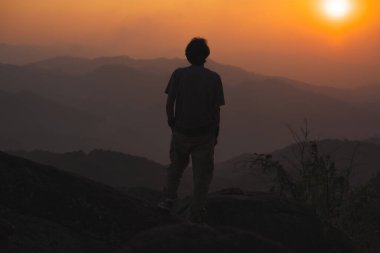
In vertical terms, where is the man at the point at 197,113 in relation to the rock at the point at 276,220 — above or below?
above

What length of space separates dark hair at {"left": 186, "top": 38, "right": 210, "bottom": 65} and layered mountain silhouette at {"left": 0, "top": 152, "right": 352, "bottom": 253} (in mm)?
1604

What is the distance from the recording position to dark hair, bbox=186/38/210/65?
18.5ft

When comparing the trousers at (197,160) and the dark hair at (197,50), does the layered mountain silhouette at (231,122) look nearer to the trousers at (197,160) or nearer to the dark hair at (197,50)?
the trousers at (197,160)

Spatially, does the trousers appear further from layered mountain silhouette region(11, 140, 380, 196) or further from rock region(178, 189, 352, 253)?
layered mountain silhouette region(11, 140, 380, 196)

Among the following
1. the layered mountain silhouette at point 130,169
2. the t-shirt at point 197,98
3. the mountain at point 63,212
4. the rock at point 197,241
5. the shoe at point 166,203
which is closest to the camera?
the rock at point 197,241

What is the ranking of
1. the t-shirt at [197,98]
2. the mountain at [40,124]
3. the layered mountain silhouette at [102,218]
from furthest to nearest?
the mountain at [40,124]
the t-shirt at [197,98]
the layered mountain silhouette at [102,218]

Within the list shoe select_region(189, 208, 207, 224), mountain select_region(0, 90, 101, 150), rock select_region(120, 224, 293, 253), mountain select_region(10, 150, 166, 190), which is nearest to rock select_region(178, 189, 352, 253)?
shoe select_region(189, 208, 207, 224)

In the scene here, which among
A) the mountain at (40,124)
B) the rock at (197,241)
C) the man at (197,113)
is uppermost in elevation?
the man at (197,113)

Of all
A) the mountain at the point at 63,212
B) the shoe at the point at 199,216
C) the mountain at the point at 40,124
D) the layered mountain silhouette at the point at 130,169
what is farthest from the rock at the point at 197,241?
the mountain at the point at 40,124

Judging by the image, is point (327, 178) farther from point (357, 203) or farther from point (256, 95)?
point (256, 95)

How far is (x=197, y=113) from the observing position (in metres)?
5.63

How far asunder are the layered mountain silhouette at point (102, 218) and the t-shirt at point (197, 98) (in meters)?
1.00

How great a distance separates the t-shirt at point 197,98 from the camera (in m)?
5.63

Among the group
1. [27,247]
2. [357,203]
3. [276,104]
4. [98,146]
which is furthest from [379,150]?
[276,104]
